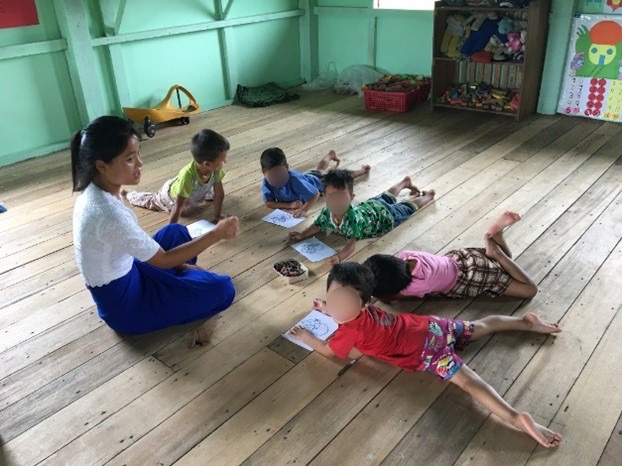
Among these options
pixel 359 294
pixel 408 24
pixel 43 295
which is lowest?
pixel 43 295

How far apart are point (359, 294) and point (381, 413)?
1.28 ft

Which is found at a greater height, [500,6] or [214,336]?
[500,6]

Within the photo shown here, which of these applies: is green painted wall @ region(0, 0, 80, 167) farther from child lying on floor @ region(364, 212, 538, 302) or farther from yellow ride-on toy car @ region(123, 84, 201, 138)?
child lying on floor @ region(364, 212, 538, 302)

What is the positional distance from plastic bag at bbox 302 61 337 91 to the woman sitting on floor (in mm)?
4369

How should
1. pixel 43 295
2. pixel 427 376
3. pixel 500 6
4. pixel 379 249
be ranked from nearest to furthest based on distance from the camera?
pixel 427 376 → pixel 43 295 → pixel 379 249 → pixel 500 6

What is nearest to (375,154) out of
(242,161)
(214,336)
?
(242,161)

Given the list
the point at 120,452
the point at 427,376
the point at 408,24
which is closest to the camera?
the point at 120,452

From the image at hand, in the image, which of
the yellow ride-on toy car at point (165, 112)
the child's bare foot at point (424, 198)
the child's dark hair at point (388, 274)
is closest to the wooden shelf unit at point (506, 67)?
the child's bare foot at point (424, 198)

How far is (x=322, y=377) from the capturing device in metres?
1.87

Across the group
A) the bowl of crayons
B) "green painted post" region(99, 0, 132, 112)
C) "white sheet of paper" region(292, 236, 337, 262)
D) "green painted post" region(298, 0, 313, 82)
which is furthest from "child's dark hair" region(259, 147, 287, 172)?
"green painted post" region(298, 0, 313, 82)

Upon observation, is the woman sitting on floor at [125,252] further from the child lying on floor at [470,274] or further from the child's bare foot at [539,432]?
the child's bare foot at [539,432]

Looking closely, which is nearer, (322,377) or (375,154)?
(322,377)

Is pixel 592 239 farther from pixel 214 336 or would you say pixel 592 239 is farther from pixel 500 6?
pixel 500 6

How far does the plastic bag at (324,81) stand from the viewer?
6.24 metres
